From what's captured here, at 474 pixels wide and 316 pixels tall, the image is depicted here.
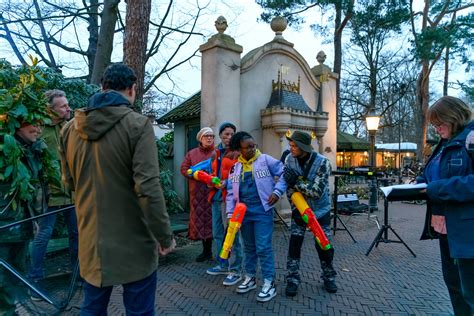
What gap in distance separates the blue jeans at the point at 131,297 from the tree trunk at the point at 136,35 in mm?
5380

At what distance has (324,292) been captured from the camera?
13.1ft

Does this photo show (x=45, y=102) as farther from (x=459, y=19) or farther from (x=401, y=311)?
(x=459, y=19)

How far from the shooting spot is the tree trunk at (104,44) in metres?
8.84

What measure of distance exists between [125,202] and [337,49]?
1643 cm

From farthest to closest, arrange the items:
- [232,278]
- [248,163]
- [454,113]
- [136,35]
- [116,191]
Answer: [136,35] < [232,278] < [248,163] < [454,113] < [116,191]

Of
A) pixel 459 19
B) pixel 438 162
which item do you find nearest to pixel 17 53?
pixel 438 162

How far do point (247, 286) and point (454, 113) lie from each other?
2.79 m

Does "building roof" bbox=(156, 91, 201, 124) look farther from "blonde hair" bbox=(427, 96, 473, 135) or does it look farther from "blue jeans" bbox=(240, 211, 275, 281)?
"blonde hair" bbox=(427, 96, 473, 135)

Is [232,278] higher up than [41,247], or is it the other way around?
[41,247]

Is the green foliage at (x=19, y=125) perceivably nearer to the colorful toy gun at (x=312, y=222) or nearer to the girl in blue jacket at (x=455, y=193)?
the colorful toy gun at (x=312, y=222)

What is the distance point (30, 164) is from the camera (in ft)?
10.0

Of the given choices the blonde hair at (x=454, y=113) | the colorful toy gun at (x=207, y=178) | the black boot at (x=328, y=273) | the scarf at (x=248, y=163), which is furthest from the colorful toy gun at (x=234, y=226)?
the blonde hair at (x=454, y=113)

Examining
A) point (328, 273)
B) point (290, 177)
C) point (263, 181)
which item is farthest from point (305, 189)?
point (328, 273)

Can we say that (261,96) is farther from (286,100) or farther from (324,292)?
(324,292)
